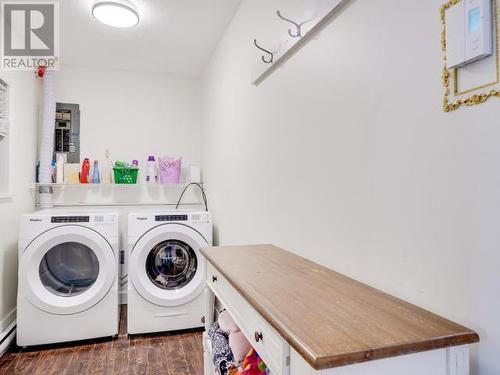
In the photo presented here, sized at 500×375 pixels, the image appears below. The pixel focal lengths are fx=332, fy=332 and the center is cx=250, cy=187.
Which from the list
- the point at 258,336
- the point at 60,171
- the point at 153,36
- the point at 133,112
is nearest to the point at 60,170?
the point at 60,171

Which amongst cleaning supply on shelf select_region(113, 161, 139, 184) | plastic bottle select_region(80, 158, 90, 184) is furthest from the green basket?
plastic bottle select_region(80, 158, 90, 184)

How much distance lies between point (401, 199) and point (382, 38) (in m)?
0.49

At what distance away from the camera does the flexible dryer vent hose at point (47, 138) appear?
9.91 ft

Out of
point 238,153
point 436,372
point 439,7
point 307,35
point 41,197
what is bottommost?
point 436,372

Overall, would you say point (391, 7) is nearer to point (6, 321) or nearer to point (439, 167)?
point (439, 167)

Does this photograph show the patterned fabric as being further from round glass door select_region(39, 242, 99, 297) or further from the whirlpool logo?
the whirlpool logo

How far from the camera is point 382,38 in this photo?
1004 mm

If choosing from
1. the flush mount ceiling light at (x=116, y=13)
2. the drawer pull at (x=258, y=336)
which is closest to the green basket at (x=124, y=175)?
the flush mount ceiling light at (x=116, y=13)

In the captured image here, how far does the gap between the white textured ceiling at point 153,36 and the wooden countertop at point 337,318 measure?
196cm

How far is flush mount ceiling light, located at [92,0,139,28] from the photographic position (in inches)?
84.8

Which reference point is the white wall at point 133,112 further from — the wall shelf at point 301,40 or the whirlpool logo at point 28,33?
the wall shelf at point 301,40

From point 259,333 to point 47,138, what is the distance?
2.93 meters

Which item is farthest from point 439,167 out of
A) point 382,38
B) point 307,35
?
point 307,35

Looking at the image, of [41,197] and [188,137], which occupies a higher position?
[188,137]
